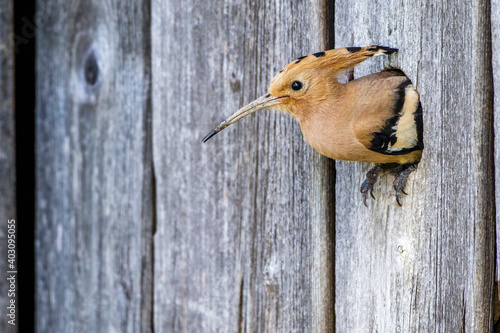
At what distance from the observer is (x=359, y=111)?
133 cm

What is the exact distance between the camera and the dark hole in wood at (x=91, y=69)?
194 centimetres

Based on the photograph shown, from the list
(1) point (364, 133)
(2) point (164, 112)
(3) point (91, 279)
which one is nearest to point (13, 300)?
(3) point (91, 279)

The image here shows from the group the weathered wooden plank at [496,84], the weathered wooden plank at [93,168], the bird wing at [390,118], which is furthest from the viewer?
the weathered wooden plank at [93,168]

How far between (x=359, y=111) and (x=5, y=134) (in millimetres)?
1285

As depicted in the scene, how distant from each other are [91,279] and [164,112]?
699 millimetres

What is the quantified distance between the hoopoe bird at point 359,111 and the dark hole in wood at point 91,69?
0.76 m

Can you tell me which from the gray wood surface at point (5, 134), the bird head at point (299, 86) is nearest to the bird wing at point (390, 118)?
the bird head at point (299, 86)

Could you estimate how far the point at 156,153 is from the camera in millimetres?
1806

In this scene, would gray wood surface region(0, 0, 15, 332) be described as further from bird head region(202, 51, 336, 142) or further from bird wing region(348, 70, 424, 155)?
bird wing region(348, 70, 424, 155)

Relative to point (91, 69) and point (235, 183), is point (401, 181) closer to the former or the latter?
point (235, 183)

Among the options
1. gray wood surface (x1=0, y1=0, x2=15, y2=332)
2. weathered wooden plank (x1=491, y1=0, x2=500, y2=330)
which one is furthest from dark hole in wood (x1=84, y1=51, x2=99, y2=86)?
weathered wooden plank (x1=491, y1=0, x2=500, y2=330)

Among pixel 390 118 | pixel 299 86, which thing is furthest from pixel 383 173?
pixel 299 86

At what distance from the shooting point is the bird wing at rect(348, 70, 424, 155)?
1278 mm

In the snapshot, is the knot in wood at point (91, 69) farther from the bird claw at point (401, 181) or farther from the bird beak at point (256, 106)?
→ the bird claw at point (401, 181)
